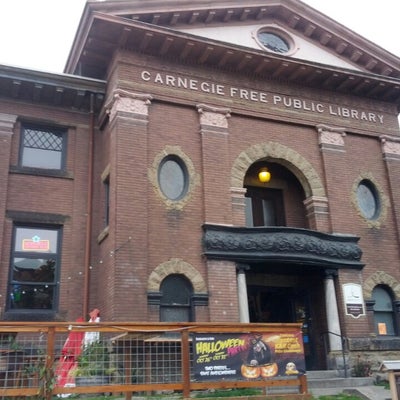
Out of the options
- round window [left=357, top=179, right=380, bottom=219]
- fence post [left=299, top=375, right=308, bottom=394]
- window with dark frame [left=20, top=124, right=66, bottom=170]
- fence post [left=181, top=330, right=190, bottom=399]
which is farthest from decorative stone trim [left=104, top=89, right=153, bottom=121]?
fence post [left=299, top=375, right=308, bottom=394]

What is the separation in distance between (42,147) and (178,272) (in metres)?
5.52

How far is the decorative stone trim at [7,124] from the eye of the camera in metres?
14.9

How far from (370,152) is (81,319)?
33.9 ft

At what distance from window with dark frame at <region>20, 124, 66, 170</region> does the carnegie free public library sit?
0.13 ft

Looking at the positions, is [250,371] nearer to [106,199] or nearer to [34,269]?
[34,269]

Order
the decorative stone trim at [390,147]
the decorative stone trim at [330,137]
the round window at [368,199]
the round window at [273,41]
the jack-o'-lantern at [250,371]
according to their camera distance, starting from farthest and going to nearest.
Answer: the decorative stone trim at [390,147] < the round window at [273,41] < the round window at [368,199] < the decorative stone trim at [330,137] < the jack-o'-lantern at [250,371]

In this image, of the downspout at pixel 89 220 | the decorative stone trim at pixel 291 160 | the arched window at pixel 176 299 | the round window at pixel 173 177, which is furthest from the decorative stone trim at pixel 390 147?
the downspout at pixel 89 220

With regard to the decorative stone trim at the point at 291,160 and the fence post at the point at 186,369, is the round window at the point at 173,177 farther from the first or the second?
the fence post at the point at 186,369

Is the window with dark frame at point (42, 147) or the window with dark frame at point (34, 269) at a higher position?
the window with dark frame at point (42, 147)

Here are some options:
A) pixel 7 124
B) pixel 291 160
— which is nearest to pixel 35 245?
pixel 7 124

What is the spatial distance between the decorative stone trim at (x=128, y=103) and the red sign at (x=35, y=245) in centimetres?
379

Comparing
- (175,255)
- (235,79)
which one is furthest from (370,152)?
(175,255)

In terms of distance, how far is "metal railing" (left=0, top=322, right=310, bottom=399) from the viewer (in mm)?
7520

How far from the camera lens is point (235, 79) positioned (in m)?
16.2
